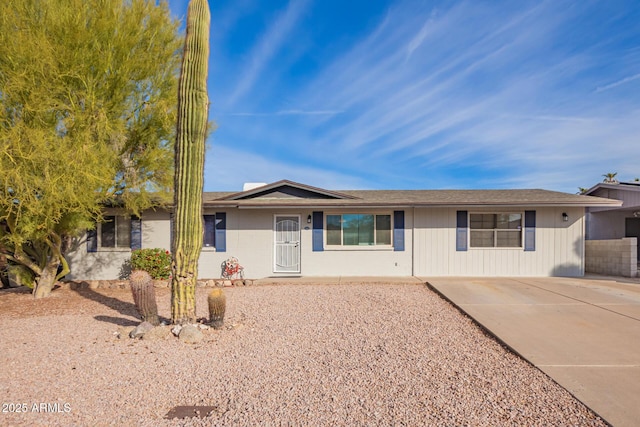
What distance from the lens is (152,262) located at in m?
10.9

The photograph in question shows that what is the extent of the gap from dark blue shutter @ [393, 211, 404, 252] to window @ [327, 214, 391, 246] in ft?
0.75

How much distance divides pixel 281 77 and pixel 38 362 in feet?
41.9

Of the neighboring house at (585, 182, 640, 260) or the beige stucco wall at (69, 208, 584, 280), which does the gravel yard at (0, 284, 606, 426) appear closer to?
the beige stucco wall at (69, 208, 584, 280)

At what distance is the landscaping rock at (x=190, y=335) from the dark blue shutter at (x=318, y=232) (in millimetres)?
6633

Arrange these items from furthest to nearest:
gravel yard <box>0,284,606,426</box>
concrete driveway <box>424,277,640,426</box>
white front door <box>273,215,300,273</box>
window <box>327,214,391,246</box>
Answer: white front door <box>273,215,300,273</box> < window <box>327,214,391,246</box> < concrete driveway <box>424,277,640,426</box> < gravel yard <box>0,284,606,426</box>

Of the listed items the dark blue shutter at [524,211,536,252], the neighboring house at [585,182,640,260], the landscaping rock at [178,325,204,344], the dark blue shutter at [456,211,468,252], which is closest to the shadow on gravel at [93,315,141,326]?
the landscaping rock at [178,325,204,344]

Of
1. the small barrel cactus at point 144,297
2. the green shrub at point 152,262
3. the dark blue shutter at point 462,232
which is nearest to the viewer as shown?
the small barrel cactus at point 144,297

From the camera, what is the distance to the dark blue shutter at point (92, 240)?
39.4 ft

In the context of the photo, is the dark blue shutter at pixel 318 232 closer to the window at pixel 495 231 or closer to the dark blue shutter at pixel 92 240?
the window at pixel 495 231

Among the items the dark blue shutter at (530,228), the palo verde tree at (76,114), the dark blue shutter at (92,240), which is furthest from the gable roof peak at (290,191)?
the dark blue shutter at (530,228)

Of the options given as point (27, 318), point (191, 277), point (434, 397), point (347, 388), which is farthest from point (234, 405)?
point (27, 318)

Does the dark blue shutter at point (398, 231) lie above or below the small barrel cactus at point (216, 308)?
above

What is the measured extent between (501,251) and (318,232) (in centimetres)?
614

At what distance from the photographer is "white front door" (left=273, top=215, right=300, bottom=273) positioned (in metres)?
12.1
